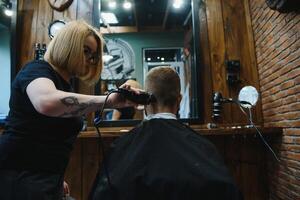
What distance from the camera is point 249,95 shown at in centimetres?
237

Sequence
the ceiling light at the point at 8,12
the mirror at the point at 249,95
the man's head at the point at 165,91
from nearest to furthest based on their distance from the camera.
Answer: the man's head at the point at 165,91 < the mirror at the point at 249,95 < the ceiling light at the point at 8,12

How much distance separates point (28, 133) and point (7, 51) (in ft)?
5.94

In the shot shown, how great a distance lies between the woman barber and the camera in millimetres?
1026

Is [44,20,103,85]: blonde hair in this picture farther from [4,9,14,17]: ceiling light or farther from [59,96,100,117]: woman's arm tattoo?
[4,9,14,17]: ceiling light

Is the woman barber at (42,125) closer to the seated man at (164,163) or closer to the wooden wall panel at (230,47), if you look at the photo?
the seated man at (164,163)

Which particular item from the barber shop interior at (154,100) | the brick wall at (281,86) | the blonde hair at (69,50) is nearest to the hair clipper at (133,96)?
the barber shop interior at (154,100)

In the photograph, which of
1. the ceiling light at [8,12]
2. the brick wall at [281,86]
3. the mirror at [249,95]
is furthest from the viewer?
the ceiling light at [8,12]

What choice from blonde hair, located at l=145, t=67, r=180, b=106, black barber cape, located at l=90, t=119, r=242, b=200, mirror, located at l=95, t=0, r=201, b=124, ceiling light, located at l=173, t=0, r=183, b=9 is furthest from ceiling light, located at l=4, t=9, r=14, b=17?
black barber cape, located at l=90, t=119, r=242, b=200

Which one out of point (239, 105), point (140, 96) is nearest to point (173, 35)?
point (239, 105)

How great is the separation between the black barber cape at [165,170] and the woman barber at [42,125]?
22cm

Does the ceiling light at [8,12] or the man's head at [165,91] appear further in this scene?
the ceiling light at [8,12]

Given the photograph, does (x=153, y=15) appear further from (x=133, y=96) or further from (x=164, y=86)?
(x=133, y=96)

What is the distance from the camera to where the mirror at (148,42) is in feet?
8.43

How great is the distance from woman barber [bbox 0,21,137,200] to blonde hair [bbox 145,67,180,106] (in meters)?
0.29
